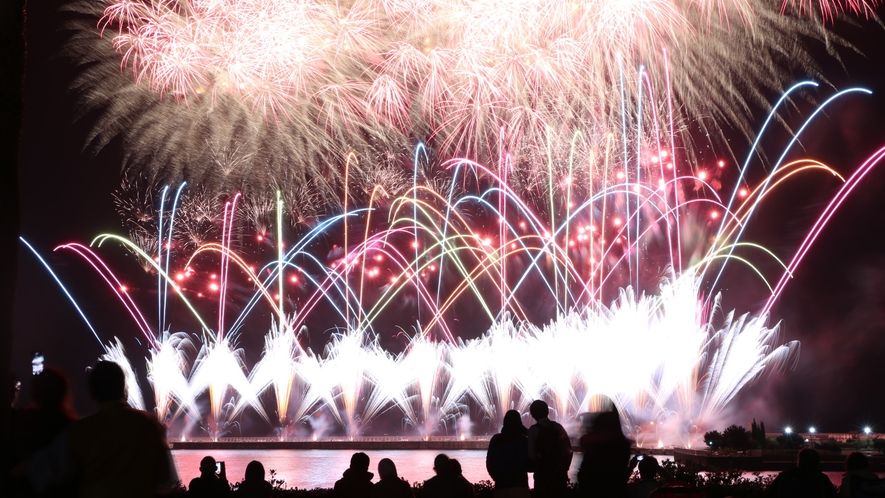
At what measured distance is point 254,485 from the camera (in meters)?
10.1

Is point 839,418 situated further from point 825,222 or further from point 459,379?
point 459,379

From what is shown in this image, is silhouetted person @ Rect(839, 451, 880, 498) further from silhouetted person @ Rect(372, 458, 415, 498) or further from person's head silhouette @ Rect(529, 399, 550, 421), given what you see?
silhouetted person @ Rect(372, 458, 415, 498)

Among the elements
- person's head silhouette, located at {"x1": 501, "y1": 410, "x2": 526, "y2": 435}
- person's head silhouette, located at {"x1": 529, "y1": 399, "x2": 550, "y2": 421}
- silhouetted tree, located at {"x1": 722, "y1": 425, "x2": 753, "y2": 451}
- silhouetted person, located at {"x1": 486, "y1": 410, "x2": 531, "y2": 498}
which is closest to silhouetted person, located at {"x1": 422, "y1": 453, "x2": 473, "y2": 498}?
silhouetted person, located at {"x1": 486, "y1": 410, "x2": 531, "y2": 498}

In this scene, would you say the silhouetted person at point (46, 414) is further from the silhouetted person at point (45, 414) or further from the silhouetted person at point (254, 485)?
the silhouetted person at point (254, 485)

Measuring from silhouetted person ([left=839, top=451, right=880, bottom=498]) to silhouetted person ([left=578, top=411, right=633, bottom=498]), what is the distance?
296cm

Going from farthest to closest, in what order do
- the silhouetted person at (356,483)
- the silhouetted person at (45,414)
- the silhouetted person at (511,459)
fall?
the silhouetted person at (356,483) < the silhouetted person at (511,459) < the silhouetted person at (45,414)

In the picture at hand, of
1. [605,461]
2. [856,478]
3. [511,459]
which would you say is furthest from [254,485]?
[856,478]

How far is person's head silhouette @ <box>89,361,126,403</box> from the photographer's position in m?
5.10

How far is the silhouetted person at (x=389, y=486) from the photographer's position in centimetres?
934

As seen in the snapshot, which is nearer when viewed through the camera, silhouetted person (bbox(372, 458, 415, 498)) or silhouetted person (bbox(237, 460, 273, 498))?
silhouetted person (bbox(372, 458, 415, 498))

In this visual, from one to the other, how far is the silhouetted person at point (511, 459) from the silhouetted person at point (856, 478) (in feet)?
10.0

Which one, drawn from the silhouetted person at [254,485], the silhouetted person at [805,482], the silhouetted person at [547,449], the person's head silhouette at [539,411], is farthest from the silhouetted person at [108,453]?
the silhouetted person at [805,482]

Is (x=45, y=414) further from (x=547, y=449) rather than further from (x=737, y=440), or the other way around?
(x=737, y=440)

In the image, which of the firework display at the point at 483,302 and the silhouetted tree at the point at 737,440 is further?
the firework display at the point at 483,302
